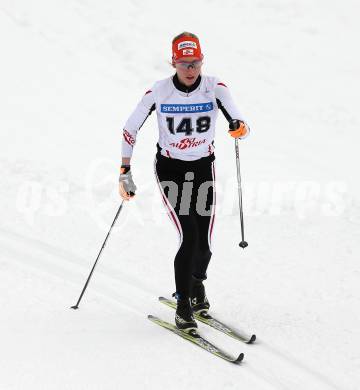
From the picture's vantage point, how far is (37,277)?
6363 mm

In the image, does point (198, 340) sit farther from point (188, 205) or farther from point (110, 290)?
point (110, 290)

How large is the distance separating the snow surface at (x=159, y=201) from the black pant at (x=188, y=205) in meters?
0.66

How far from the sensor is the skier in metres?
5.12

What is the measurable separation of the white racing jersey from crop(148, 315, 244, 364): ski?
1573 millimetres

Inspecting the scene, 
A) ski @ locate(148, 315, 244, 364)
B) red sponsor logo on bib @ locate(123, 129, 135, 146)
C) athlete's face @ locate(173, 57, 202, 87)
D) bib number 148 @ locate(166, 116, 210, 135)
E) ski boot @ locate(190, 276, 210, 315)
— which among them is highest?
athlete's face @ locate(173, 57, 202, 87)

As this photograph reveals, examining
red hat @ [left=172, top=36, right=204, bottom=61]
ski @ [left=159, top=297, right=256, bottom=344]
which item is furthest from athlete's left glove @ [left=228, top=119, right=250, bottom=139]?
ski @ [left=159, top=297, right=256, bottom=344]

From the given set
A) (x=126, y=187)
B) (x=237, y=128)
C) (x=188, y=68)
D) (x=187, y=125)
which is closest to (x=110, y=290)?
(x=126, y=187)

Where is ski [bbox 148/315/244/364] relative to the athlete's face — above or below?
below

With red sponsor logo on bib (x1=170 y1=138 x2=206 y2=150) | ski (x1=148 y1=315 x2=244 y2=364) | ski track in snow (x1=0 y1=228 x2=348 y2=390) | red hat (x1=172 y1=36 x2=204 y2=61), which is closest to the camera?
ski track in snow (x1=0 y1=228 x2=348 y2=390)

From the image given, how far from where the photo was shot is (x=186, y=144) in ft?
17.3

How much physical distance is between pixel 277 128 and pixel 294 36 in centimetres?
501

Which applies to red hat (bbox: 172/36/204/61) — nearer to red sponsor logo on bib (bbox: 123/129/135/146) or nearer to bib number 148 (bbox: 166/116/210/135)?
bib number 148 (bbox: 166/116/210/135)

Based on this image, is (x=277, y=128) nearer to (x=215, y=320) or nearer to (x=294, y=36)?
(x=294, y=36)

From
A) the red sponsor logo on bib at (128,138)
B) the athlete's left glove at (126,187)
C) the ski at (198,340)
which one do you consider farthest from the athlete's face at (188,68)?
the ski at (198,340)
